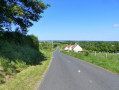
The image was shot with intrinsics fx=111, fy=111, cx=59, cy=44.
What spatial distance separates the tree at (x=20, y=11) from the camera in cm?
828

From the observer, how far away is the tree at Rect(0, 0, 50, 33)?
27.2 ft

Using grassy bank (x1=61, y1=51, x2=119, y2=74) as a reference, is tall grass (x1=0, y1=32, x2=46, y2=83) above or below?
above

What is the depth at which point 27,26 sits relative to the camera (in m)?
12.4

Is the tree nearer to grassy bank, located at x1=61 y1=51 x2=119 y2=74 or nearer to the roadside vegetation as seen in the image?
the roadside vegetation

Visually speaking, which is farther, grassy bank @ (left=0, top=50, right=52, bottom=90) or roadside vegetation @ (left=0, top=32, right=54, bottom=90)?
roadside vegetation @ (left=0, top=32, right=54, bottom=90)

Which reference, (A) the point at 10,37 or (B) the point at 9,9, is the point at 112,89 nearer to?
(B) the point at 9,9

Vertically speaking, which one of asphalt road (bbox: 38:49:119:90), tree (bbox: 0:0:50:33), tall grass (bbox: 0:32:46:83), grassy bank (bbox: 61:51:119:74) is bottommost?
grassy bank (bbox: 61:51:119:74)

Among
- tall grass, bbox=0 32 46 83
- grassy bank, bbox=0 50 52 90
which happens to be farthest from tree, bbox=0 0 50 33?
grassy bank, bbox=0 50 52 90

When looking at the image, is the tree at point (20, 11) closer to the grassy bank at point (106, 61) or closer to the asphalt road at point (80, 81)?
the asphalt road at point (80, 81)

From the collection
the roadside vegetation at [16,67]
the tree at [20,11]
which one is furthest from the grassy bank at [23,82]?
the tree at [20,11]

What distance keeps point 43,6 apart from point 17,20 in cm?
316

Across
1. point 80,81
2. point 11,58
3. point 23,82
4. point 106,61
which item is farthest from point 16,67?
point 106,61

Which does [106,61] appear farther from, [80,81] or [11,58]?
[11,58]

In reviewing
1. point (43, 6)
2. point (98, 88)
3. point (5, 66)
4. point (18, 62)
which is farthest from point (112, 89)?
point (43, 6)
